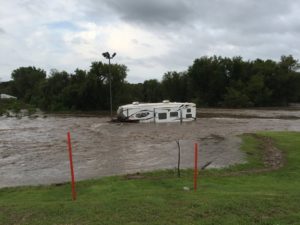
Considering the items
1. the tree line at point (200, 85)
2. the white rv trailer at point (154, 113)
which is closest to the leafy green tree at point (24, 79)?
the tree line at point (200, 85)

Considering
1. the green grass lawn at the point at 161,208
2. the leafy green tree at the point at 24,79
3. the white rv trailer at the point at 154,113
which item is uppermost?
the leafy green tree at the point at 24,79

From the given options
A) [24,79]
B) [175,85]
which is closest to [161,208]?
[175,85]

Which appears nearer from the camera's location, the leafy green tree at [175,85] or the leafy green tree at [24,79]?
the leafy green tree at [175,85]

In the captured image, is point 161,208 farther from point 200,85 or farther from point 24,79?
point 24,79

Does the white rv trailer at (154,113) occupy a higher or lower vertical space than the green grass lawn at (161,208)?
lower

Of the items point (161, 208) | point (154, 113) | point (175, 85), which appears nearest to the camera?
point (161, 208)

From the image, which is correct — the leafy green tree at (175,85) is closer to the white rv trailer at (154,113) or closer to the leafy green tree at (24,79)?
the leafy green tree at (24,79)

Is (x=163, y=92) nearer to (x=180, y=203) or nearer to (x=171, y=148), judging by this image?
(x=171, y=148)

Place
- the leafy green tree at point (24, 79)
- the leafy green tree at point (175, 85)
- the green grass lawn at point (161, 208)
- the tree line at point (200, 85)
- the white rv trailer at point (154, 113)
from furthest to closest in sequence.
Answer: the leafy green tree at point (24, 79) < the leafy green tree at point (175, 85) < the tree line at point (200, 85) < the white rv trailer at point (154, 113) < the green grass lawn at point (161, 208)

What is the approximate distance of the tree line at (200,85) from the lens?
8312 centimetres

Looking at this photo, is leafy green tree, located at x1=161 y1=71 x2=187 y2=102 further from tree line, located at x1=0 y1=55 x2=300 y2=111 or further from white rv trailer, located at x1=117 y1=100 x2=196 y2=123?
white rv trailer, located at x1=117 y1=100 x2=196 y2=123

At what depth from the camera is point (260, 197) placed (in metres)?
8.15

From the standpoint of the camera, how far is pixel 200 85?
328 feet

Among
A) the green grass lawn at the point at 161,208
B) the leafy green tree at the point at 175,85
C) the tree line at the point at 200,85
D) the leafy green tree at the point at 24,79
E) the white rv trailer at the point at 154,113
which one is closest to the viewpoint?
the green grass lawn at the point at 161,208
